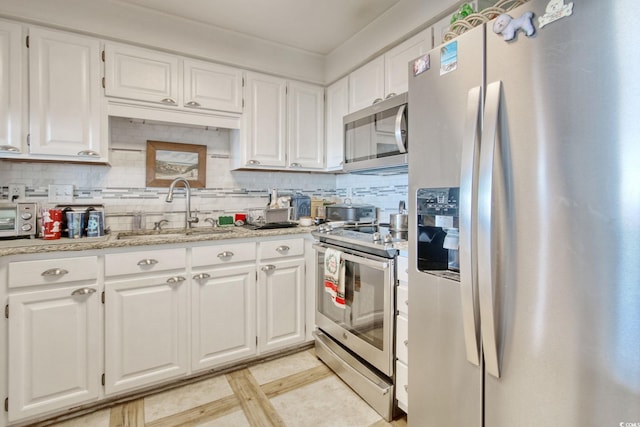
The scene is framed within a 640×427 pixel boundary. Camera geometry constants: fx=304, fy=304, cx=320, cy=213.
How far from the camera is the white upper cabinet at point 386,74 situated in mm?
1935

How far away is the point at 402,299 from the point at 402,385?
44 centimetres

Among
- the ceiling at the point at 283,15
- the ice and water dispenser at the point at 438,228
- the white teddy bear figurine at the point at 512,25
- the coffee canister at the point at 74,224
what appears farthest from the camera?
the ceiling at the point at 283,15

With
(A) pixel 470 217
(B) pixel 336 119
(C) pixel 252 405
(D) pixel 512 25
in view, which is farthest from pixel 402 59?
(C) pixel 252 405

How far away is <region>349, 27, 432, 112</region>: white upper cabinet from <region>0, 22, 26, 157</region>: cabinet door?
2.14m

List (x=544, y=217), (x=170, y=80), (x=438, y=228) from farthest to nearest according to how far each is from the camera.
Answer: (x=170, y=80)
(x=438, y=228)
(x=544, y=217)

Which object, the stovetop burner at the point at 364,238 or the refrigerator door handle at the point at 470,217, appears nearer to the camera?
the refrigerator door handle at the point at 470,217

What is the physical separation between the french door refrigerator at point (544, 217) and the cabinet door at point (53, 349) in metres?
1.80

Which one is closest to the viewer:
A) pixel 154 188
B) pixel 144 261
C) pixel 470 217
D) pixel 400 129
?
pixel 470 217

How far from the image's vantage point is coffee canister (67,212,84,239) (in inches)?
71.7

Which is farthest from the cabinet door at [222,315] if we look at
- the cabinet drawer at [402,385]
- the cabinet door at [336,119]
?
the cabinet door at [336,119]

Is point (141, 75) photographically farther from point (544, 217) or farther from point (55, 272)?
point (544, 217)

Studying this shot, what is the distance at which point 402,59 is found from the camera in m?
2.04

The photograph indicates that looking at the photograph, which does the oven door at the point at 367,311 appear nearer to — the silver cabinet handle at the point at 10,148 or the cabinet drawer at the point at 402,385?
the cabinet drawer at the point at 402,385

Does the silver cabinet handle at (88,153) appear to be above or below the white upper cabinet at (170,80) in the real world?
below
